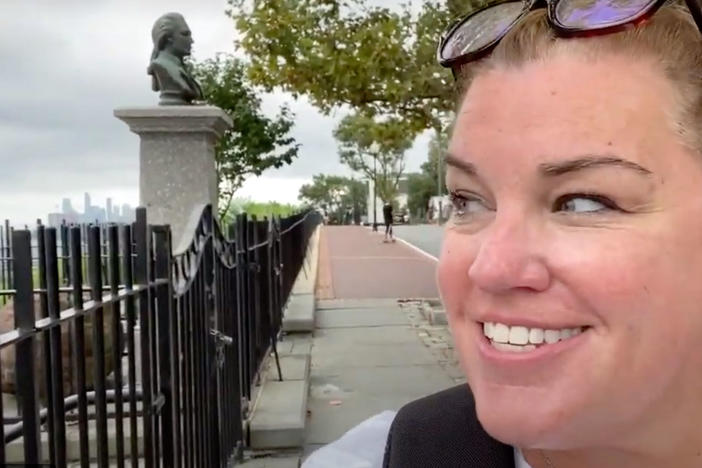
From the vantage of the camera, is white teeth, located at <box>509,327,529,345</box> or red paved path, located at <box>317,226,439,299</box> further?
red paved path, located at <box>317,226,439,299</box>

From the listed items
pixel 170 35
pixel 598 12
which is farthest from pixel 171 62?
pixel 598 12

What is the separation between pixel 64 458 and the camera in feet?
5.91

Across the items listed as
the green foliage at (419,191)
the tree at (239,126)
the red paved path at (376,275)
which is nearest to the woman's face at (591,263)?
the red paved path at (376,275)

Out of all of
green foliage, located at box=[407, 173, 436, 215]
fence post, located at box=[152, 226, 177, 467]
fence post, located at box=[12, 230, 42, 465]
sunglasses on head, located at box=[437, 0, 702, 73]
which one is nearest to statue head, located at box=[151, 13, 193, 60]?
fence post, located at box=[152, 226, 177, 467]

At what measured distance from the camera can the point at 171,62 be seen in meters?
6.32

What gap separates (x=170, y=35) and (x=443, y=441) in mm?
5694

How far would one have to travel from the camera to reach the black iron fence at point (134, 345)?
66.0 inches

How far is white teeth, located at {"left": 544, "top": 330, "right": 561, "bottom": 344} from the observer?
3.40 feet

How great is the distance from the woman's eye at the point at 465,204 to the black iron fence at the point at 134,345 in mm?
863

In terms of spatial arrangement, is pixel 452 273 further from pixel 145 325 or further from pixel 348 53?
pixel 348 53

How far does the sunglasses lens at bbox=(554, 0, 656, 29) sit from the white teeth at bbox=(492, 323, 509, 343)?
43 cm

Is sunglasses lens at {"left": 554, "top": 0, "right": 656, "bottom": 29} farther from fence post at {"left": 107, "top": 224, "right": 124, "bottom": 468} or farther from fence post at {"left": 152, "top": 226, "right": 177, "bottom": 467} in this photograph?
fence post at {"left": 152, "top": 226, "right": 177, "bottom": 467}

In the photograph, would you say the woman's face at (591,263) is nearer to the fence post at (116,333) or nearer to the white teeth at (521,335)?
the white teeth at (521,335)

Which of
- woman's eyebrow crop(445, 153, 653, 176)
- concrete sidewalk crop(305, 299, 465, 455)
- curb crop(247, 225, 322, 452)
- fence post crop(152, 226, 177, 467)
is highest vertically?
woman's eyebrow crop(445, 153, 653, 176)
